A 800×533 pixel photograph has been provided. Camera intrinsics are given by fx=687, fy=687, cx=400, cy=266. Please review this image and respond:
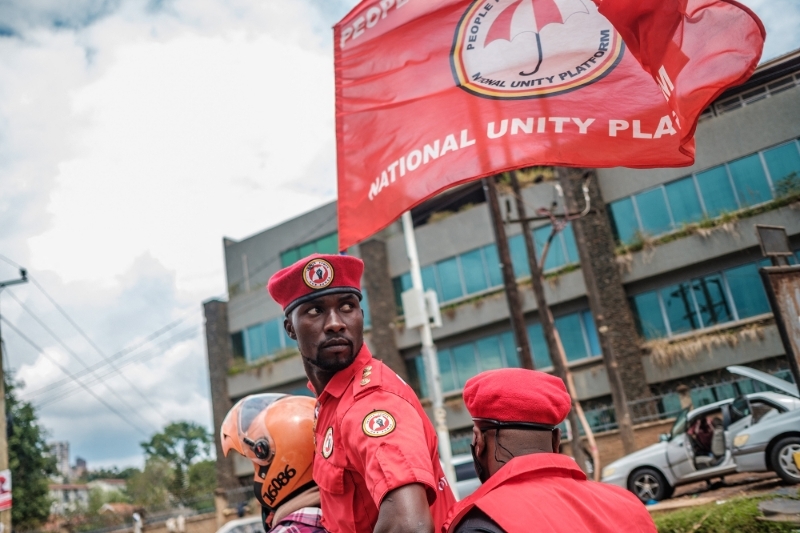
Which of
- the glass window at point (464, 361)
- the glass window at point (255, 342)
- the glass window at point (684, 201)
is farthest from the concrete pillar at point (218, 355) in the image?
the glass window at point (684, 201)

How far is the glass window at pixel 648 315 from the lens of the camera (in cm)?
1959

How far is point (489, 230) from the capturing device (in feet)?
75.3

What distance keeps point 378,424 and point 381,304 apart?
2254 cm

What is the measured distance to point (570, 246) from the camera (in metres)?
21.2

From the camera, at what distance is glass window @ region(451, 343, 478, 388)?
22.9 meters

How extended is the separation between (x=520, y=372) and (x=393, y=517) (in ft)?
2.04

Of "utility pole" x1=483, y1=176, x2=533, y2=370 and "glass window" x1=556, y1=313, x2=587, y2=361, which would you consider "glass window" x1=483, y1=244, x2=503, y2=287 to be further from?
"utility pole" x1=483, y1=176, x2=533, y2=370

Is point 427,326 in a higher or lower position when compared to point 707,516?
higher

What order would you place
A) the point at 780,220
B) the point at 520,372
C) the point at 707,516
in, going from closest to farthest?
the point at 520,372 < the point at 707,516 < the point at 780,220

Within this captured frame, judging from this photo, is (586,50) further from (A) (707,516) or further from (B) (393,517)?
(A) (707,516)

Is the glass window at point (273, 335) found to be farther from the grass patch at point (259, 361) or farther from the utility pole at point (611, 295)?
the utility pole at point (611, 295)

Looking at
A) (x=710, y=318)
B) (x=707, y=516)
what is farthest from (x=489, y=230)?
→ (x=707, y=516)

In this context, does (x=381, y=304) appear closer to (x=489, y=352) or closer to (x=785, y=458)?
(x=489, y=352)

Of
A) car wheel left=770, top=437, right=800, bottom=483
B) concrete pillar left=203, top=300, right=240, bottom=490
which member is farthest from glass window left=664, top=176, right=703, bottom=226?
concrete pillar left=203, top=300, right=240, bottom=490
